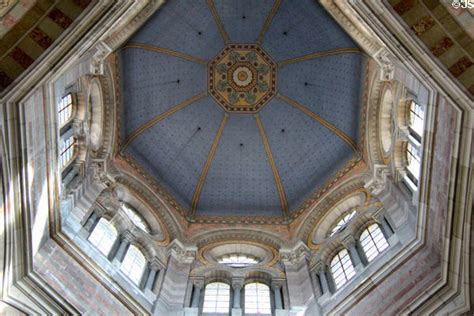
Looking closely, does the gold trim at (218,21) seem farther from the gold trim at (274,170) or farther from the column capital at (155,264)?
the column capital at (155,264)

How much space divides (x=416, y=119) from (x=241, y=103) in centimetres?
1232

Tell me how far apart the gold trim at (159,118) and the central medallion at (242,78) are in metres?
1.23

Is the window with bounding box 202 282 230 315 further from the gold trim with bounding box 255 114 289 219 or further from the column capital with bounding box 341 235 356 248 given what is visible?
the gold trim with bounding box 255 114 289 219

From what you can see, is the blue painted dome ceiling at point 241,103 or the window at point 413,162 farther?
the blue painted dome ceiling at point 241,103

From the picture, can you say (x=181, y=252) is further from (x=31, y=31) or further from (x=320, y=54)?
(x=31, y=31)

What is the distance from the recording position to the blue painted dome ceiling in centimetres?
2597

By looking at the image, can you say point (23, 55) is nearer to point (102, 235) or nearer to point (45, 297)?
point (45, 297)

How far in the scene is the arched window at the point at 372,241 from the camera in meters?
19.3

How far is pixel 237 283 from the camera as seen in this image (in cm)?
2098

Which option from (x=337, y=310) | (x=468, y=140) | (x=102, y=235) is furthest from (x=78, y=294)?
(x=468, y=140)

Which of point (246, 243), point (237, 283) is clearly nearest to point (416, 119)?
point (237, 283)

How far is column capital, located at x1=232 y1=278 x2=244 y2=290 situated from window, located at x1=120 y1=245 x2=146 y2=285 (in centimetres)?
373

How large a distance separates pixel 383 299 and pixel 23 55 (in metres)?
12.3

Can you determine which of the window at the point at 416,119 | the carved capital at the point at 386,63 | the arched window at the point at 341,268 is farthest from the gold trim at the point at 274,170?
the carved capital at the point at 386,63
